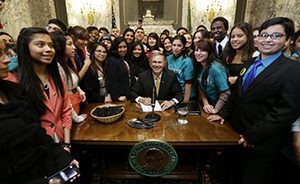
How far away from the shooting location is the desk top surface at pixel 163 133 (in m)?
1.58

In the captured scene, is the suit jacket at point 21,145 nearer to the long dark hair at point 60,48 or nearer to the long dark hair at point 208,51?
the long dark hair at point 60,48

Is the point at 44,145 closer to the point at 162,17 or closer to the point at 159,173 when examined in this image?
the point at 159,173

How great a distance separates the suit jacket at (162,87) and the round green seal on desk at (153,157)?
1.23 m

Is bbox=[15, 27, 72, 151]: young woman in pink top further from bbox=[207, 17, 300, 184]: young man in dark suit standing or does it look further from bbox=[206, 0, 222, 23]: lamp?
bbox=[206, 0, 222, 23]: lamp

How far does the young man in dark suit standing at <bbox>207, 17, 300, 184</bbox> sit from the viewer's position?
4.50ft

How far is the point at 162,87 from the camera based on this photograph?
259 cm

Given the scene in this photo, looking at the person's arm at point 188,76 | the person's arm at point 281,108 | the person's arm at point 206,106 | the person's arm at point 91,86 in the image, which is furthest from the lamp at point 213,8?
the person's arm at point 281,108

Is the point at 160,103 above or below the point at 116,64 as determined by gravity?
below

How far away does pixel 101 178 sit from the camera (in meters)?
2.00

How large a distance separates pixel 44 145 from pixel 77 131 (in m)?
0.60

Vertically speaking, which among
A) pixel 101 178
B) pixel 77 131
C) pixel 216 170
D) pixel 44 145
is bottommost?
pixel 216 170

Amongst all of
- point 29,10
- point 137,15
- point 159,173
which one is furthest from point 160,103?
point 137,15

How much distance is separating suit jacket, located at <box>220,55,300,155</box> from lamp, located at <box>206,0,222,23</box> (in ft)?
20.2

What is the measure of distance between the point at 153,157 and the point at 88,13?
7.07m
